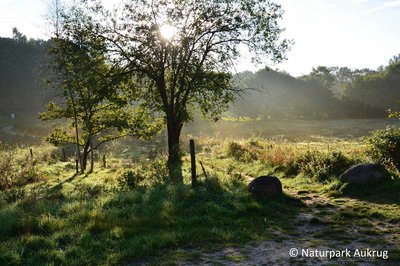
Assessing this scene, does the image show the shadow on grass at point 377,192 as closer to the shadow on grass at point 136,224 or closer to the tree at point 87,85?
the shadow on grass at point 136,224

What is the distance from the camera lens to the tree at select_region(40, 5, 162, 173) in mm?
20469

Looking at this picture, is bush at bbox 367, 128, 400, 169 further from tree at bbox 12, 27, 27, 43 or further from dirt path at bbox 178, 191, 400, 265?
tree at bbox 12, 27, 27, 43

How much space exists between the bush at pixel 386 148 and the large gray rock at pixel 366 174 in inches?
47.6

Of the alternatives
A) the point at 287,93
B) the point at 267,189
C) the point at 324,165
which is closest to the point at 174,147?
the point at 324,165

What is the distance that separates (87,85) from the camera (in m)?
20.2

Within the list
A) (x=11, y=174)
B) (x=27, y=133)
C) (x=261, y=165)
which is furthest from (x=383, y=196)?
(x=27, y=133)

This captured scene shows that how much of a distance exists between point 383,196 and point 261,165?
8.19 metres

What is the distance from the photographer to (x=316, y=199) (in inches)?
503

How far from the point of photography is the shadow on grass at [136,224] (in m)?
7.81

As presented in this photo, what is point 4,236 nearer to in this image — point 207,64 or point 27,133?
point 207,64

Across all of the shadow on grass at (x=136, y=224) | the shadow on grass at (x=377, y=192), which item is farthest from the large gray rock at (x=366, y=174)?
the shadow on grass at (x=136, y=224)

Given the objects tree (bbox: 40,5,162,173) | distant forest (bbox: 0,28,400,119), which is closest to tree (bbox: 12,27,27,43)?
distant forest (bbox: 0,28,400,119)

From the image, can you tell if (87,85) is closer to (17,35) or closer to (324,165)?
(324,165)

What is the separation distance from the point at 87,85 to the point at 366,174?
1543cm
